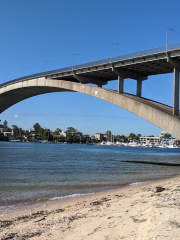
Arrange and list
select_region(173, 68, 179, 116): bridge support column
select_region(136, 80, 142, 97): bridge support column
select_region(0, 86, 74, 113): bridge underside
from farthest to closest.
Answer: select_region(0, 86, 74, 113): bridge underside
select_region(136, 80, 142, 97): bridge support column
select_region(173, 68, 179, 116): bridge support column

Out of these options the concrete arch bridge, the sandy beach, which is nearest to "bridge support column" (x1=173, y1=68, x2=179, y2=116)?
the concrete arch bridge

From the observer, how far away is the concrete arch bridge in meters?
26.0

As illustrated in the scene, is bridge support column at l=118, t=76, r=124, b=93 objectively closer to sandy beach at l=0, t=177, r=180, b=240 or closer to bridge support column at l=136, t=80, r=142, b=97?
bridge support column at l=136, t=80, r=142, b=97

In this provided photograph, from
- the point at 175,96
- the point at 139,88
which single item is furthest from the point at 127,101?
the point at 175,96

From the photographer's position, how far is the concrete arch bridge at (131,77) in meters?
26.0

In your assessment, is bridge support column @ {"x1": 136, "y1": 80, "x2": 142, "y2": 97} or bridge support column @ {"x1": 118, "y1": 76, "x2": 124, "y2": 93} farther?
bridge support column @ {"x1": 136, "y1": 80, "x2": 142, "y2": 97}

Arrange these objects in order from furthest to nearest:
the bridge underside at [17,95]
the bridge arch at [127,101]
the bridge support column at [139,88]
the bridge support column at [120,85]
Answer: the bridge underside at [17,95] < the bridge support column at [139,88] < the bridge support column at [120,85] < the bridge arch at [127,101]

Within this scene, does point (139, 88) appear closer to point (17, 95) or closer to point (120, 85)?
point (120, 85)

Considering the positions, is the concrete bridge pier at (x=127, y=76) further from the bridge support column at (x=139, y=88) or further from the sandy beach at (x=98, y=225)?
the sandy beach at (x=98, y=225)


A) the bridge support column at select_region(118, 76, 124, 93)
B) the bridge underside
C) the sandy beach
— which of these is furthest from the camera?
the bridge underside

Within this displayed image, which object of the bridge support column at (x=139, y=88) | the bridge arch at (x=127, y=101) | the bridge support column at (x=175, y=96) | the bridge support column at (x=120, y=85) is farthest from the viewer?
the bridge support column at (x=139, y=88)

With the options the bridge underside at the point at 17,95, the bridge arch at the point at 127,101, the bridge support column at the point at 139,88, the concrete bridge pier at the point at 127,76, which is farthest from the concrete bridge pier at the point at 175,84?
the bridge underside at the point at 17,95

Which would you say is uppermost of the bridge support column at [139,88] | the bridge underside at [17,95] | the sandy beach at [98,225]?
the bridge underside at [17,95]

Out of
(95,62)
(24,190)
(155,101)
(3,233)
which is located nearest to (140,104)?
(155,101)
